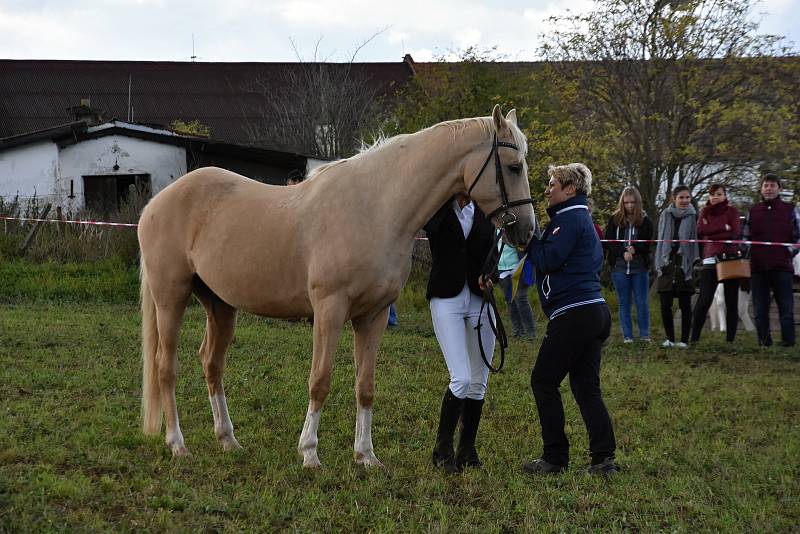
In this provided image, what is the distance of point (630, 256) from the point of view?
10430 millimetres

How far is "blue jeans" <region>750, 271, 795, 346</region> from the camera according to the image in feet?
32.8

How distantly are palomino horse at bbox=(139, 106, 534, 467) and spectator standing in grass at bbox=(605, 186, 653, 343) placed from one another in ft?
19.9

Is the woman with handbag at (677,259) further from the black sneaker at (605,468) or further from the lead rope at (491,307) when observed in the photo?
the lead rope at (491,307)

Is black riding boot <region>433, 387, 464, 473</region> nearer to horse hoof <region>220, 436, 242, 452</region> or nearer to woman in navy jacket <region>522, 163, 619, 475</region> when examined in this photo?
woman in navy jacket <region>522, 163, 619, 475</region>

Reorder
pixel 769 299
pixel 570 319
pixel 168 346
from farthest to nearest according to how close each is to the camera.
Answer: pixel 769 299 → pixel 168 346 → pixel 570 319

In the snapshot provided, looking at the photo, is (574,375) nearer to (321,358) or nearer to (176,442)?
(321,358)

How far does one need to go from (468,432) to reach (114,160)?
53.9 feet

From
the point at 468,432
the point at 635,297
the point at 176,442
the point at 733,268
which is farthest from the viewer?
the point at 635,297

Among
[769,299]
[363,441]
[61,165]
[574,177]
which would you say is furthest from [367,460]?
[61,165]

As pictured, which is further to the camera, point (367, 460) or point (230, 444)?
point (230, 444)

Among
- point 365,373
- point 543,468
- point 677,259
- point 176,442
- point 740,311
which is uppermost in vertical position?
point 677,259

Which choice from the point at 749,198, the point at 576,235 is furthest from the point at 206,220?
the point at 749,198

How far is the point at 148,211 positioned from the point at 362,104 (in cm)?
2197

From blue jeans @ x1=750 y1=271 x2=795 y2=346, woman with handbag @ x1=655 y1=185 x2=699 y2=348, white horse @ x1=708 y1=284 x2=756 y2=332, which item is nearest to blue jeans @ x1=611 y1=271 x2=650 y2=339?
woman with handbag @ x1=655 y1=185 x2=699 y2=348
